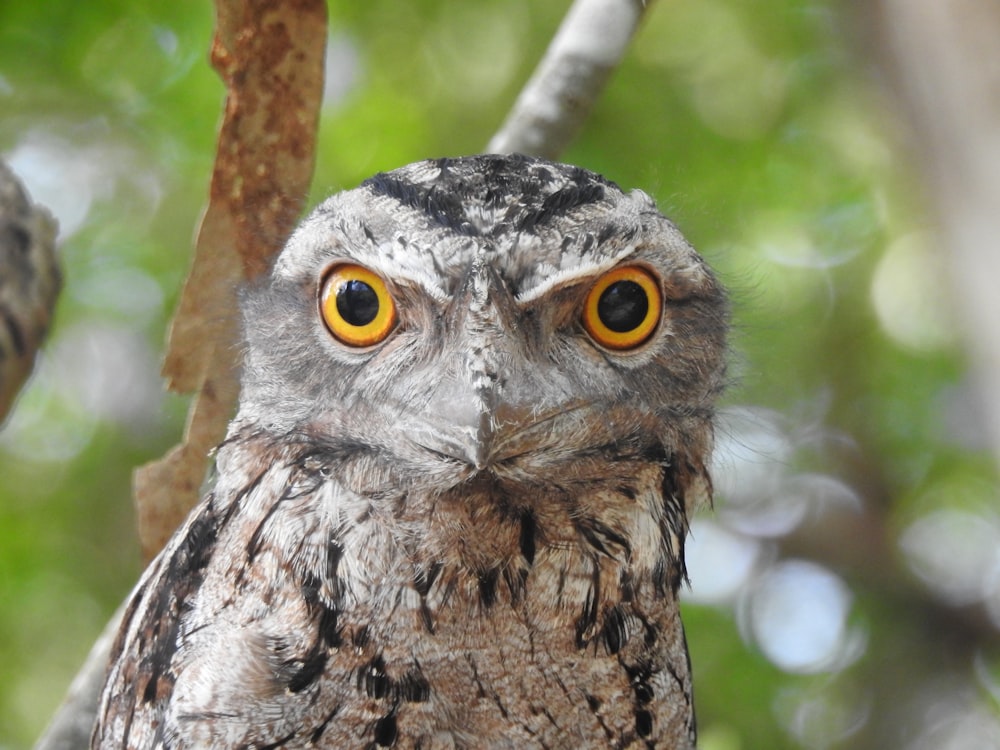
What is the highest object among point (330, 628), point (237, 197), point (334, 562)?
point (237, 197)

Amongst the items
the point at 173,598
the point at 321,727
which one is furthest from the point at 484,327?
the point at 173,598

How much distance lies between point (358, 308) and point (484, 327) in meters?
0.30

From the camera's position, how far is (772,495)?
19.6 ft

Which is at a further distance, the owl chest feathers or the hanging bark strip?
the hanging bark strip

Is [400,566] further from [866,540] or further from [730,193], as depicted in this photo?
[866,540]

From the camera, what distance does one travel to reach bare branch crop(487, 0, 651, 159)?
2758mm

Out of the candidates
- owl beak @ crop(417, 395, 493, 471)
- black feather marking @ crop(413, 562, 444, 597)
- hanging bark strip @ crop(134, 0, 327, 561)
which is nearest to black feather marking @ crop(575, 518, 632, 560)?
black feather marking @ crop(413, 562, 444, 597)

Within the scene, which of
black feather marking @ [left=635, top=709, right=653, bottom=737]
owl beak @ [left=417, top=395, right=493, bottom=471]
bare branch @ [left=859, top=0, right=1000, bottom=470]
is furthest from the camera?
black feather marking @ [left=635, top=709, right=653, bottom=737]

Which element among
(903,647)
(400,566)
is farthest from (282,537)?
(903,647)

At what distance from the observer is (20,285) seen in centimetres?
277

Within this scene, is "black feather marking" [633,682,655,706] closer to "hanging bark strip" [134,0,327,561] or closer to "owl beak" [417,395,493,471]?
"owl beak" [417,395,493,471]

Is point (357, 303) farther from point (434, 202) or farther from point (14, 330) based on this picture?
point (14, 330)

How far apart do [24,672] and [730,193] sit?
5.31 metres

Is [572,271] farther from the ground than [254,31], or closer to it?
closer to it
